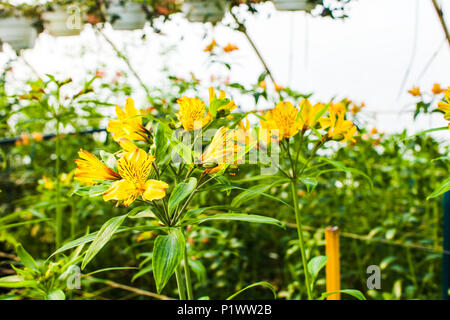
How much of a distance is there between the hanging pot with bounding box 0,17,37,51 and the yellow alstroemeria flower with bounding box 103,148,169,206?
205cm

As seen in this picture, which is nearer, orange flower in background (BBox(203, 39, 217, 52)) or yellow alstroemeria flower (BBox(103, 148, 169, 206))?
yellow alstroemeria flower (BBox(103, 148, 169, 206))

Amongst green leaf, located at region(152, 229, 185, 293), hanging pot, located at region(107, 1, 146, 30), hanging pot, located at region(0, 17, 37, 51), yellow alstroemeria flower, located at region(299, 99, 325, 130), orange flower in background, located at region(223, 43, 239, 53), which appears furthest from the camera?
hanging pot, located at region(0, 17, 37, 51)

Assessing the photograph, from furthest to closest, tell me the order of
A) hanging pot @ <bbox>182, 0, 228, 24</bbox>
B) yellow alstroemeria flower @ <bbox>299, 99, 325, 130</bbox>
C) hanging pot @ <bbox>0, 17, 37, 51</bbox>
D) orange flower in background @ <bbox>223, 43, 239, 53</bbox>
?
1. hanging pot @ <bbox>0, 17, 37, 51</bbox>
2. hanging pot @ <bbox>182, 0, 228, 24</bbox>
3. orange flower in background @ <bbox>223, 43, 239, 53</bbox>
4. yellow alstroemeria flower @ <bbox>299, 99, 325, 130</bbox>

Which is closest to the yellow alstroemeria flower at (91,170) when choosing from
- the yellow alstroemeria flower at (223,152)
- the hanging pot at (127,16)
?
the yellow alstroemeria flower at (223,152)

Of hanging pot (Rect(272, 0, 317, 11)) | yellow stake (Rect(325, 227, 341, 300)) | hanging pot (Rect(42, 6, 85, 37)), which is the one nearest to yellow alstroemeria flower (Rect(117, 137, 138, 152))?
yellow stake (Rect(325, 227, 341, 300))

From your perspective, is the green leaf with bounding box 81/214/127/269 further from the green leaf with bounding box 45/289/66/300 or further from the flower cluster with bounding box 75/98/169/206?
the green leaf with bounding box 45/289/66/300

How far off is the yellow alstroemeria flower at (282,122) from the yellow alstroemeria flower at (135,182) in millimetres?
219

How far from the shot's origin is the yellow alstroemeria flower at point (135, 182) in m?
0.41

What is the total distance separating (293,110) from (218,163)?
0.58 feet

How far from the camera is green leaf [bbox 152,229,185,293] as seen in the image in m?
0.37

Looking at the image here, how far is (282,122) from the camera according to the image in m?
0.58
